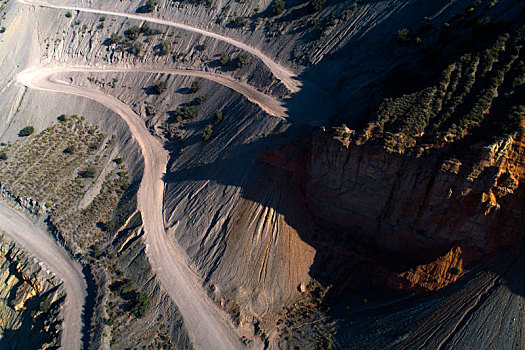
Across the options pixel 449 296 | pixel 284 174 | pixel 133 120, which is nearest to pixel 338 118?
pixel 284 174

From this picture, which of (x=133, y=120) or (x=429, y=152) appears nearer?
(x=429, y=152)

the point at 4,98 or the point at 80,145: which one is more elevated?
the point at 4,98

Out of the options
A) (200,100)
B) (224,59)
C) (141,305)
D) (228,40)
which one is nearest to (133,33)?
(228,40)

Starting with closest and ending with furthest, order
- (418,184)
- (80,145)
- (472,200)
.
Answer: (472,200) → (418,184) → (80,145)

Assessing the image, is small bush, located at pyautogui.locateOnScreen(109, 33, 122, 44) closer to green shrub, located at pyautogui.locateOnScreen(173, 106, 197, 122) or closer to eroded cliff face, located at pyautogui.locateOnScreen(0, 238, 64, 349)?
green shrub, located at pyautogui.locateOnScreen(173, 106, 197, 122)

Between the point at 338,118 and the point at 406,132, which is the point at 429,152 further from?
the point at 338,118

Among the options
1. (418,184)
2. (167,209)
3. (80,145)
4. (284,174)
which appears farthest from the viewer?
(80,145)

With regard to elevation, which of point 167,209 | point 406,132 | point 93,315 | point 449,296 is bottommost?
point 449,296
